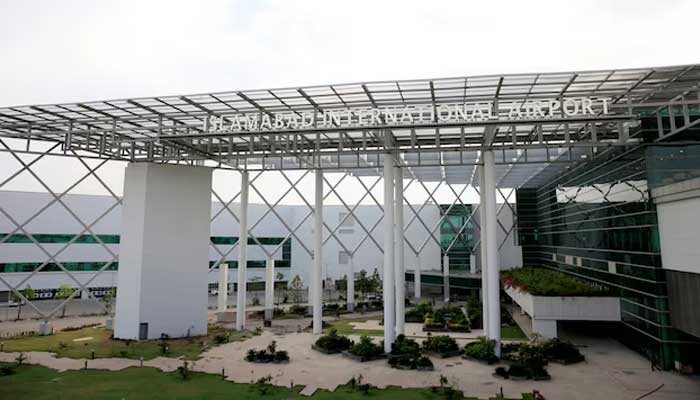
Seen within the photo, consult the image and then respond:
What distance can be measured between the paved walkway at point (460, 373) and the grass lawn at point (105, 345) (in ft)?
3.54

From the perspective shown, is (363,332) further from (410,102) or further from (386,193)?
(410,102)

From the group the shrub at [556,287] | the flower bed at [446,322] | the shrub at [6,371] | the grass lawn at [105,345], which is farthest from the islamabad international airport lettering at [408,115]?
the flower bed at [446,322]

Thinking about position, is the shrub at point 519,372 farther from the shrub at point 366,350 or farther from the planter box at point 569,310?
the shrub at point 366,350

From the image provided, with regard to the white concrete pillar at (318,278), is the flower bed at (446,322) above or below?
below

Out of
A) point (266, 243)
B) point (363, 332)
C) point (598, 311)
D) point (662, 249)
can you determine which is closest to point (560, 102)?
point (662, 249)

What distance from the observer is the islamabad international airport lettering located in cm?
2112

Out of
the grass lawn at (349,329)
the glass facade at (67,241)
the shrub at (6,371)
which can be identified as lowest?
the grass lawn at (349,329)

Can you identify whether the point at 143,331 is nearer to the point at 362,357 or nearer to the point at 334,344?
the point at 334,344

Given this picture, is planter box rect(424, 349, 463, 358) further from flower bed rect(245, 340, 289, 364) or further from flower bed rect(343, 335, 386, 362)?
flower bed rect(245, 340, 289, 364)

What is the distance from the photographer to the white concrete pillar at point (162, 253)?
30.2m

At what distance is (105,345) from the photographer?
28.5 m

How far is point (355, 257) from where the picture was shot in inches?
2312

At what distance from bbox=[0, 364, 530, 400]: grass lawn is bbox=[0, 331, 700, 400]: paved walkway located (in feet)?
3.17

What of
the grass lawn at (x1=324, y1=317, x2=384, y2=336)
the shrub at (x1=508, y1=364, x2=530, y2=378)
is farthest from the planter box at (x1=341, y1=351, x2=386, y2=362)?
the grass lawn at (x1=324, y1=317, x2=384, y2=336)
